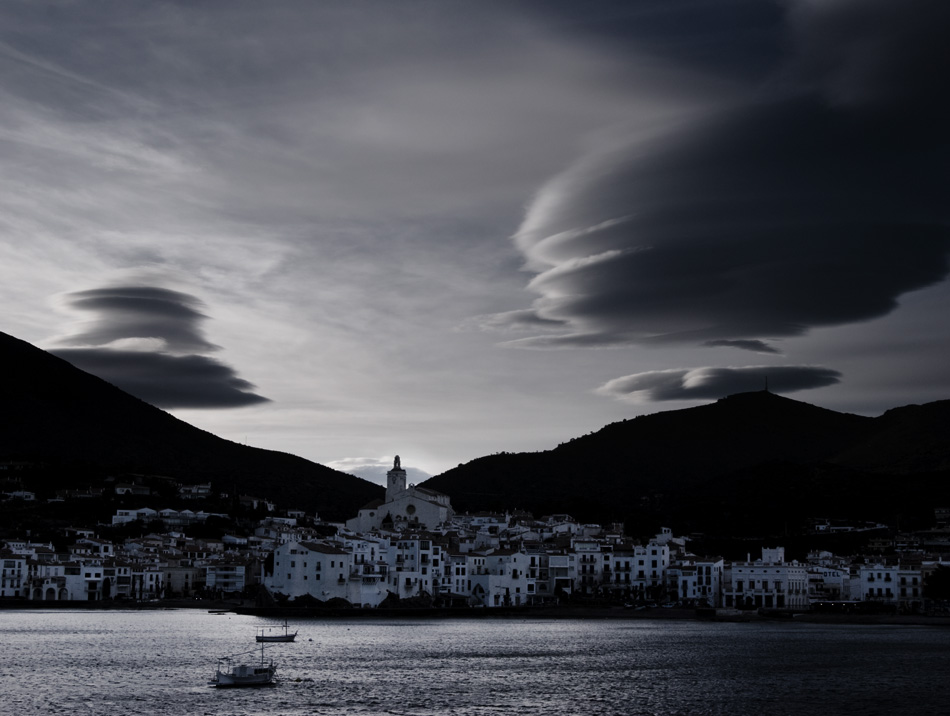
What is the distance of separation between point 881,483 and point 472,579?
3662 inches

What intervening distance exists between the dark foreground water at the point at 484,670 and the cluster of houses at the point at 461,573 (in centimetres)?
2054

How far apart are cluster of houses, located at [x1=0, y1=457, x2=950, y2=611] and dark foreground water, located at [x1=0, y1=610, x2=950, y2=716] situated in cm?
2054

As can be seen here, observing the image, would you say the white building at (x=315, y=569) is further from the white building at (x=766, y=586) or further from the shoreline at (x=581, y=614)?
the white building at (x=766, y=586)

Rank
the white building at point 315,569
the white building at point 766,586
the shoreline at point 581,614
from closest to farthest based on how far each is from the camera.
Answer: the shoreline at point 581,614 → the white building at point 315,569 → the white building at point 766,586

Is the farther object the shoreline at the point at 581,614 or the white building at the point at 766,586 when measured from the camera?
the white building at the point at 766,586

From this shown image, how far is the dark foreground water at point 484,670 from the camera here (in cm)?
4297

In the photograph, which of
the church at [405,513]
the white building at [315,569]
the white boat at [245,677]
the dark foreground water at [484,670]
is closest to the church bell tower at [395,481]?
the church at [405,513]

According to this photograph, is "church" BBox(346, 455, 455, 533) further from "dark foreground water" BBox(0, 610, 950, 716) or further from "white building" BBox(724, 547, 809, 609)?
"dark foreground water" BBox(0, 610, 950, 716)

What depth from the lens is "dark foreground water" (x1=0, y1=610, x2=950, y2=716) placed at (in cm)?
4297

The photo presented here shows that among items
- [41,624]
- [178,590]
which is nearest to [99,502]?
[178,590]

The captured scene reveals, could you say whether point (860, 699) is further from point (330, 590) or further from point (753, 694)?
point (330, 590)

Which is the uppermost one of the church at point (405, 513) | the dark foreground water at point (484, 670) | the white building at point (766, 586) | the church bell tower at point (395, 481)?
the church bell tower at point (395, 481)

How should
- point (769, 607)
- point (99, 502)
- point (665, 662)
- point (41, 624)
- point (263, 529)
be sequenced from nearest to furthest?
1. point (665, 662)
2. point (41, 624)
3. point (769, 607)
4. point (263, 529)
5. point (99, 502)

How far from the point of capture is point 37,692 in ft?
149
